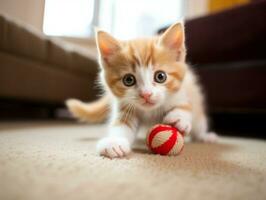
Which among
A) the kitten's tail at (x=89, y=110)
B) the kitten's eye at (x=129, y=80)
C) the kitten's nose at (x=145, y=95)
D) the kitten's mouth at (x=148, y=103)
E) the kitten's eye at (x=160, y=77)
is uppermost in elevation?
the kitten's eye at (x=160, y=77)

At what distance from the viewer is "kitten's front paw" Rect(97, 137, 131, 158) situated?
83 cm

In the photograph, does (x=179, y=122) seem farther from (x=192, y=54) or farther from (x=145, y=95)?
(x=192, y=54)

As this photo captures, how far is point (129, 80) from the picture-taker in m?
0.96

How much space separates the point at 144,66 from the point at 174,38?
183 mm

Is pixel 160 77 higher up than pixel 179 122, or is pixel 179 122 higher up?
pixel 160 77

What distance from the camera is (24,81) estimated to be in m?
1.80

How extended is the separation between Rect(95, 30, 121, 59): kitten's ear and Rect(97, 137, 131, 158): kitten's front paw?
1.08ft

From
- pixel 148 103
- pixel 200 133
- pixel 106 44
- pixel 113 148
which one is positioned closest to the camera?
pixel 113 148

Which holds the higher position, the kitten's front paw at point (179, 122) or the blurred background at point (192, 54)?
the blurred background at point (192, 54)

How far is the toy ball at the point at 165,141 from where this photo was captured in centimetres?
88

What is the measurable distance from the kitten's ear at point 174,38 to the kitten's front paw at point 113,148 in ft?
1.26

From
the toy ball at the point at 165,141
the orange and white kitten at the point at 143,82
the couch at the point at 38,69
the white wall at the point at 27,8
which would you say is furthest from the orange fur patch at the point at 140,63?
the couch at the point at 38,69

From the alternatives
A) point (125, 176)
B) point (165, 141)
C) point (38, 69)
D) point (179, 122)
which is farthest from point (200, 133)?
point (38, 69)

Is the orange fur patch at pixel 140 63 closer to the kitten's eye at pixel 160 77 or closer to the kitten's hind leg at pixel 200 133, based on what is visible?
the kitten's eye at pixel 160 77
